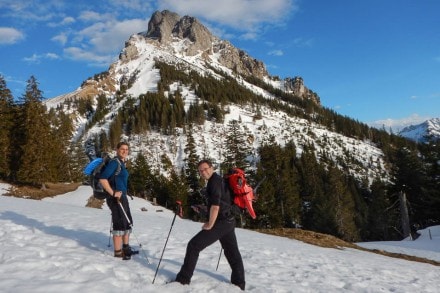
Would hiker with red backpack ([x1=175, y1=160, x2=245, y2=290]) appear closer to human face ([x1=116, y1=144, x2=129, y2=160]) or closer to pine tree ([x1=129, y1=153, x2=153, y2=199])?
human face ([x1=116, y1=144, x2=129, y2=160])

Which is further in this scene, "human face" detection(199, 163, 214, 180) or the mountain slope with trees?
the mountain slope with trees

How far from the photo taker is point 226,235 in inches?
267

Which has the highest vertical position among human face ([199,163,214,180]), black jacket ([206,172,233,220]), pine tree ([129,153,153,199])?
pine tree ([129,153,153,199])

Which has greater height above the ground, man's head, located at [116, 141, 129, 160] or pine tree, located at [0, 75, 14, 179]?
pine tree, located at [0, 75, 14, 179]

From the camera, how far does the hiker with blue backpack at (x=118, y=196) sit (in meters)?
7.60

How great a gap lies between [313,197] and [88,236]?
5591cm

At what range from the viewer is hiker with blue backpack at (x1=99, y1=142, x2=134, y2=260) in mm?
7602

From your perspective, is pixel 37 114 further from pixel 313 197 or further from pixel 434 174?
pixel 434 174

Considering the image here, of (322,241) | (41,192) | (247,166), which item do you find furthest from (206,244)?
(247,166)

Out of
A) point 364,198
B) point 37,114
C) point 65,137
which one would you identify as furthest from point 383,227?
point 65,137

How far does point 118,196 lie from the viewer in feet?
25.0

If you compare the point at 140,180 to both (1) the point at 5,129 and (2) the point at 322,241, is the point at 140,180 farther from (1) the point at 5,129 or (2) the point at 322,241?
(2) the point at 322,241

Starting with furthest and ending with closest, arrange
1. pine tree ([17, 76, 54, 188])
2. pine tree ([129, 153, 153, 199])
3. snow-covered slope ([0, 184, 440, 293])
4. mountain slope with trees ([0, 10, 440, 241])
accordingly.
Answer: pine tree ([129, 153, 153, 199]), mountain slope with trees ([0, 10, 440, 241]), pine tree ([17, 76, 54, 188]), snow-covered slope ([0, 184, 440, 293])

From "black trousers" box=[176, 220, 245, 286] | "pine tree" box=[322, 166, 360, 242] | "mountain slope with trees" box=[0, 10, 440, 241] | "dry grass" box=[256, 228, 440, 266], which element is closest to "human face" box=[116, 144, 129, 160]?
"mountain slope with trees" box=[0, 10, 440, 241]
